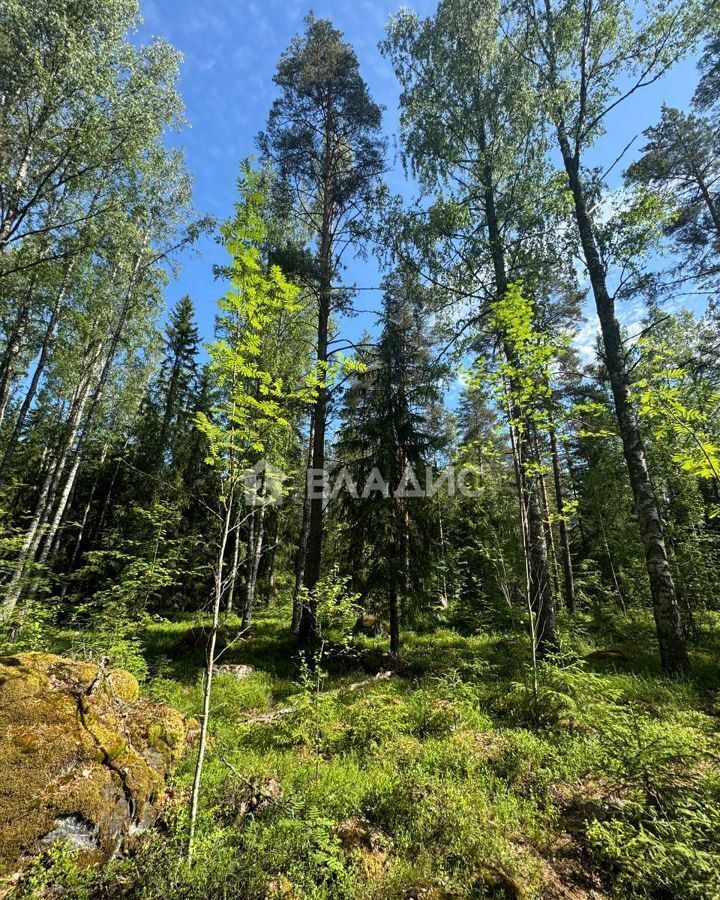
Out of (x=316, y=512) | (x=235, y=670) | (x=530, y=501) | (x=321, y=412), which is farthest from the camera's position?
(x=321, y=412)

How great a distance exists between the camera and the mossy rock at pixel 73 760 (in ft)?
8.10

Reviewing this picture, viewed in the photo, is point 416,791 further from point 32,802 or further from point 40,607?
point 40,607

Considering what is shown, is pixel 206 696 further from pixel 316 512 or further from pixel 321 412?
pixel 321 412

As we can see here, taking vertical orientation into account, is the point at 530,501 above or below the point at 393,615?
above

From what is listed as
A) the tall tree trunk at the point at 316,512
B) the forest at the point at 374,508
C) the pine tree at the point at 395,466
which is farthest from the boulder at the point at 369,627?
the tall tree trunk at the point at 316,512

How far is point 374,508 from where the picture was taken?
916 centimetres

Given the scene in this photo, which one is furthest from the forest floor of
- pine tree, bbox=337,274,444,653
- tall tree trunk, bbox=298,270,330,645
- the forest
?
pine tree, bbox=337,274,444,653

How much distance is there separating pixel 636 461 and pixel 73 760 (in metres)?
Result: 8.60

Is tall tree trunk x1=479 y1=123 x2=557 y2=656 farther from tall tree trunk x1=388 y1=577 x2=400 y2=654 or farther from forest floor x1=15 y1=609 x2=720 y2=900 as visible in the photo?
tall tree trunk x1=388 y1=577 x2=400 y2=654

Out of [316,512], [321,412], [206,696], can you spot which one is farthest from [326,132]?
[206,696]

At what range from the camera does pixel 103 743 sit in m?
3.09

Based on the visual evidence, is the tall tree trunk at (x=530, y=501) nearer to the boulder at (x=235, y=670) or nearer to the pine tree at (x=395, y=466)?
the pine tree at (x=395, y=466)

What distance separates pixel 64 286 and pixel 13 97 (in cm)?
435

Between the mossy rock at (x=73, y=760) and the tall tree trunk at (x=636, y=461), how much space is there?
7.20m
